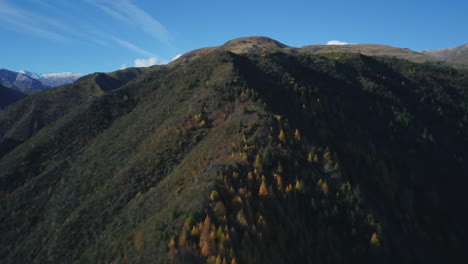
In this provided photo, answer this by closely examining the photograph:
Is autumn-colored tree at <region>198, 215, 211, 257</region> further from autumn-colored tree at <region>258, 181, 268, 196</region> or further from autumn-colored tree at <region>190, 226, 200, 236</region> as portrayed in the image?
autumn-colored tree at <region>258, 181, 268, 196</region>

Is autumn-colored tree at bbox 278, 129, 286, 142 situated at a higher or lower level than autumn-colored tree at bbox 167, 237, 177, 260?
higher

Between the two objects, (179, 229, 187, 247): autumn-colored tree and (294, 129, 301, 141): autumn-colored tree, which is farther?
(294, 129, 301, 141): autumn-colored tree

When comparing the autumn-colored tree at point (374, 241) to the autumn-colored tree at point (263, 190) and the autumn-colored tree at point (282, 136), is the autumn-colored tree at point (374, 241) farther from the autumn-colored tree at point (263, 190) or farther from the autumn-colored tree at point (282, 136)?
the autumn-colored tree at point (282, 136)

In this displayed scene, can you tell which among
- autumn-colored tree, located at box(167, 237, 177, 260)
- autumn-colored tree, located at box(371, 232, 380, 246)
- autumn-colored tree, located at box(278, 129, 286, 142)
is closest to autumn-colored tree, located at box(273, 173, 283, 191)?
autumn-colored tree, located at box(278, 129, 286, 142)

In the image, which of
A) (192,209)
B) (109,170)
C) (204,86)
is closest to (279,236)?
(192,209)

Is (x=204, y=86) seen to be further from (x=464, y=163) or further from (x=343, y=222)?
(x=464, y=163)

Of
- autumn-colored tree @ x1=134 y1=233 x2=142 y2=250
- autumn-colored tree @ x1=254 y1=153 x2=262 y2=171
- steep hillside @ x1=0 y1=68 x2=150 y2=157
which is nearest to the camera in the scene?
autumn-colored tree @ x1=134 y1=233 x2=142 y2=250

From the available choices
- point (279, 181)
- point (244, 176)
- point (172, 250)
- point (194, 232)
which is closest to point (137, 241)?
point (172, 250)

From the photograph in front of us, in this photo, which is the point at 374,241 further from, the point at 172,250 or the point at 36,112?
the point at 36,112

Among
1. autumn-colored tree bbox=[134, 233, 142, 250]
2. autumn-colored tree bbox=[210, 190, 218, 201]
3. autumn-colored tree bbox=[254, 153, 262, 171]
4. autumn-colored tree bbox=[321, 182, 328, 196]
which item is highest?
autumn-colored tree bbox=[254, 153, 262, 171]
